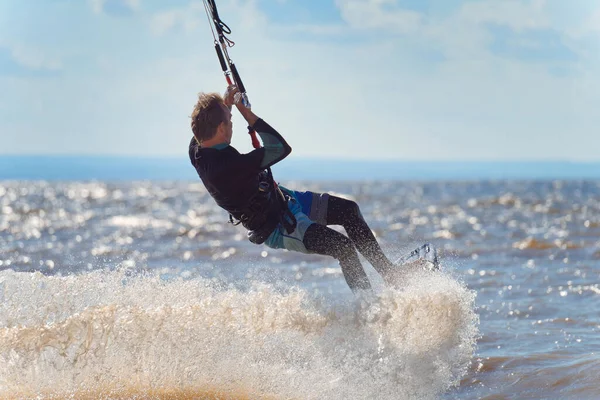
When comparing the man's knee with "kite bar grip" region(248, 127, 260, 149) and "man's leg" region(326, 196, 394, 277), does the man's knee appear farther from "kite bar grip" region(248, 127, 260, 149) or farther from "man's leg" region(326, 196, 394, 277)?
"kite bar grip" region(248, 127, 260, 149)

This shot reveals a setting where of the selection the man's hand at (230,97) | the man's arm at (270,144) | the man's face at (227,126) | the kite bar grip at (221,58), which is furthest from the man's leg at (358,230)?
the kite bar grip at (221,58)

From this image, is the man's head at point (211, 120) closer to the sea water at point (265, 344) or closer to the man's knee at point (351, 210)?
the man's knee at point (351, 210)

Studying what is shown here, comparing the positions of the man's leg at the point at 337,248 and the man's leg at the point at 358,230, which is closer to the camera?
the man's leg at the point at 337,248

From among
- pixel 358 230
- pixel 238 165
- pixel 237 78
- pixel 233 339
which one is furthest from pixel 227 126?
pixel 233 339

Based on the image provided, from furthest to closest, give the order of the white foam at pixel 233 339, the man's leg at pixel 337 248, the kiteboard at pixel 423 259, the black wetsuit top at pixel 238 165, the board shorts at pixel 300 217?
the kiteboard at pixel 423 259, the board shorts at pixel 300 217, the man's leg at pixel 337 248, the black wetsuit top at pixel 238 165, the white foam at pixel 233 339

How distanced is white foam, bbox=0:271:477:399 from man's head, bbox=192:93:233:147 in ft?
5.62

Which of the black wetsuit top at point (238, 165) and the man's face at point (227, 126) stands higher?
the man's face at point (227, 126)

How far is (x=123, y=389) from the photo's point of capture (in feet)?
24.7

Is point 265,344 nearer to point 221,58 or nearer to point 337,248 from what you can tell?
point 337,248

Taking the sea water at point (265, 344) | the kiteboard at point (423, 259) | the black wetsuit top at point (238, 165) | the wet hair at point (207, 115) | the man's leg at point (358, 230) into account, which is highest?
the wet hair at point (207, 115)

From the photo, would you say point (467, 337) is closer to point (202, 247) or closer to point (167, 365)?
point (167, 365)

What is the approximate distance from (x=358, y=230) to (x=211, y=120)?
1961 millimetres

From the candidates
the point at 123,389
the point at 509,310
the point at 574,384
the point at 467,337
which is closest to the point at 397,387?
the point at 467,337

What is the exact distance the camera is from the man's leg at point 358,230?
823cm
